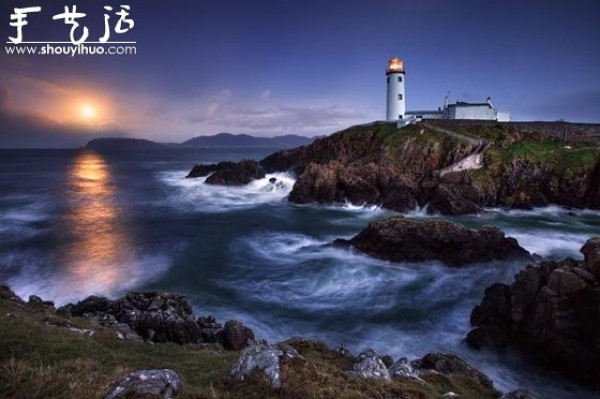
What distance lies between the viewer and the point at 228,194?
66.7m

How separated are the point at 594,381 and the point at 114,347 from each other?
1913 cm

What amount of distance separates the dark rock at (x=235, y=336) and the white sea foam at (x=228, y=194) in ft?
119

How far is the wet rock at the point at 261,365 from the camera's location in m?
9.76

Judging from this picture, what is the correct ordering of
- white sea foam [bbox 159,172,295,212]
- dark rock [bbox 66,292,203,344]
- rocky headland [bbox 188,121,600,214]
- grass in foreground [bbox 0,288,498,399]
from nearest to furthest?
grass in foreground [bbox 0,288,498,399] < dark rock [bbox 66,292,203,344] < rocky headland [bbox 188,121,600,214] < white sea foam [bbox 159,172,295,212]

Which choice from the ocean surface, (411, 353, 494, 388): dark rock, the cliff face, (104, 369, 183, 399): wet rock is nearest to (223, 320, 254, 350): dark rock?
the ocean surface

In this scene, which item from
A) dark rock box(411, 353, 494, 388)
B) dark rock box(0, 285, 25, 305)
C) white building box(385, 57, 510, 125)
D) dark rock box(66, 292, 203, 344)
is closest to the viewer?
dark rock box(411, 353, 494, 388)

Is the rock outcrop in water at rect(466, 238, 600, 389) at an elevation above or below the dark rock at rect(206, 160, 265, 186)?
below

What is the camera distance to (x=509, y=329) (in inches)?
796

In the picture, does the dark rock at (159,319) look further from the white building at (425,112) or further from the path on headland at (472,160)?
the white building at (425,112)

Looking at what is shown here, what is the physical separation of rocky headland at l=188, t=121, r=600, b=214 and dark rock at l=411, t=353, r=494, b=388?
32.0 metres

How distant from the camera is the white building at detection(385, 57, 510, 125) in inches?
2859

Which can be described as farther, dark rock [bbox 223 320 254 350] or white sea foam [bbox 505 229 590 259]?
white sea foam [bbox 505 229 590 259]

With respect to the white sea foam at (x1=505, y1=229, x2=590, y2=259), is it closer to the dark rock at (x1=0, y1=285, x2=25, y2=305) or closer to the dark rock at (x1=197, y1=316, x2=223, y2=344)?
the dark rock at (x1=197, y1=316, x2=223, y2=344)

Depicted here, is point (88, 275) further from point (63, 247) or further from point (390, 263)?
point (390, 263)
